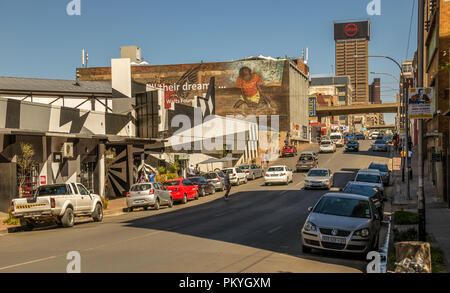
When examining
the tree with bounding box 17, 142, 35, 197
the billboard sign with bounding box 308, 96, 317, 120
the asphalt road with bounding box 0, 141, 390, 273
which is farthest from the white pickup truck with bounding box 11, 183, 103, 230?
the billboard sign with bounding box 308, 96, 317, 120

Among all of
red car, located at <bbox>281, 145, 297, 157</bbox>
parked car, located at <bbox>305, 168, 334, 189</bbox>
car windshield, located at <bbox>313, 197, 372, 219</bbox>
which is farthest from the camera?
red car, located at <bbox>281, 145, 297, 157</bbox>

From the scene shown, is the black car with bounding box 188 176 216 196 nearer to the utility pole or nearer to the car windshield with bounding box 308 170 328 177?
the car windshield with bounding box 308 170 328 177

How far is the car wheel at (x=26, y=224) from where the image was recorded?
70.6ft

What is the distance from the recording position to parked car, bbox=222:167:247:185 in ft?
145

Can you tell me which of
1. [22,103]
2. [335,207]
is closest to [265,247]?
[335,207]

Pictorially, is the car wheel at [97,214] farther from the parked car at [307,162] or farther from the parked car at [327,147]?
the parked car at [327,147]

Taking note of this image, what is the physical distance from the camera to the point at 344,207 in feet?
47.9

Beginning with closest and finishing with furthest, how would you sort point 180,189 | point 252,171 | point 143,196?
point 143,196, point 180,189, point 252,171

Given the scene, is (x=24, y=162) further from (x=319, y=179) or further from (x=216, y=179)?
(x=319, y=179)

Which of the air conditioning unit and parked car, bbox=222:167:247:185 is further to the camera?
parked car, bbox=222:167:247:185

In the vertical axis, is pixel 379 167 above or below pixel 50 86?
below

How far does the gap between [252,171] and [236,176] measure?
593 cm

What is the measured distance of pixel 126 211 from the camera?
30.0m

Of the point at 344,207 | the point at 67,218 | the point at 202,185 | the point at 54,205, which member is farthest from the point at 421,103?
the point at 202,185
